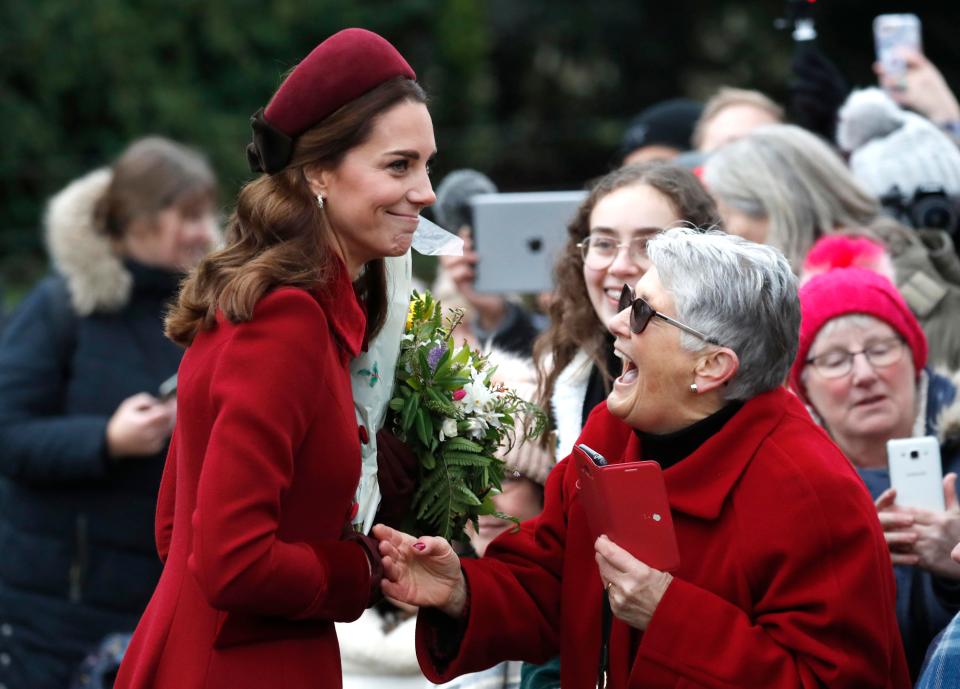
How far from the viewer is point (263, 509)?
2.48 meters

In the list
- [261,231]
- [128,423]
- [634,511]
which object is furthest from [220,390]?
[128,423]

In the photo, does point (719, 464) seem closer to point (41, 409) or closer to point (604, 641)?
point (604, 641)

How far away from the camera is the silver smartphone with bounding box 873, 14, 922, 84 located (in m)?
5.74

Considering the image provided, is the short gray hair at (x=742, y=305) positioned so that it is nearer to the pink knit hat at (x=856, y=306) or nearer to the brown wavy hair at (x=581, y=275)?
the brown wavy hair at (x=581, y=275)

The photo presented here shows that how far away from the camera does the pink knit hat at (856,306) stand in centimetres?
380

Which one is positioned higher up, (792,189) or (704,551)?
(792,189)

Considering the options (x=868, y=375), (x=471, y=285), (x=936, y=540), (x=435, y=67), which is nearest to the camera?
(x=936, y=540)

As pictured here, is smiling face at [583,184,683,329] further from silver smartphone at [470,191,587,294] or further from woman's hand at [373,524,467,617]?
silver smartphone at [470,191,587,294]

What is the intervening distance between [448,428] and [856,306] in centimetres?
145

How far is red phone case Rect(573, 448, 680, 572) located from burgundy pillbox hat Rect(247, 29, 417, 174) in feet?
2.81

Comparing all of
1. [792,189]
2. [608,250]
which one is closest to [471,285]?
[792,189]

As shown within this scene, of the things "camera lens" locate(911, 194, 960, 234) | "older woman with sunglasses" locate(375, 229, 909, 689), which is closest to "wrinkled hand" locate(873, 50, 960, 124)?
"camera lens" locate(911, 194, 960, 234)

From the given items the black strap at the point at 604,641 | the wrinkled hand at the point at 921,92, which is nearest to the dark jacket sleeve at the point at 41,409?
the black strap at the point at 604,641

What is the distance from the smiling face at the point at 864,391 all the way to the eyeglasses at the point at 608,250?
647 mm
